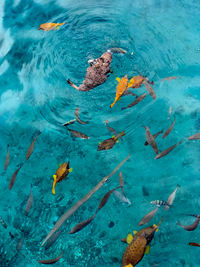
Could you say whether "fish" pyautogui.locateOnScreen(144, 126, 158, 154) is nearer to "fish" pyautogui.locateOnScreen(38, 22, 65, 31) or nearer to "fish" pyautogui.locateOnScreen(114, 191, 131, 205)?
"fish" pyautogui.locateOnScreen(114, 191, 131, 205)

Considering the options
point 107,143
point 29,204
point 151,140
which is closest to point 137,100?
point 151,140

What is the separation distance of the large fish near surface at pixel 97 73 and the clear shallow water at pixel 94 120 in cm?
8

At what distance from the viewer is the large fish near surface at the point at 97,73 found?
2715 mm

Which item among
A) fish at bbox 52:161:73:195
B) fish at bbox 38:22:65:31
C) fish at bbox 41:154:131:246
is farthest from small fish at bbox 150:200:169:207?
fish at bbox 38:22:65:31

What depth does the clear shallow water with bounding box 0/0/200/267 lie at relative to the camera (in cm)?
219

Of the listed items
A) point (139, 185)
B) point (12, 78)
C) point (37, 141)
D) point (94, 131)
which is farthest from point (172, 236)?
point (12, 78)

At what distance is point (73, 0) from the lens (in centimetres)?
350

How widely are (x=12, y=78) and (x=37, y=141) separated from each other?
3.25 ft

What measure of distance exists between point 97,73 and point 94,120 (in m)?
0.53

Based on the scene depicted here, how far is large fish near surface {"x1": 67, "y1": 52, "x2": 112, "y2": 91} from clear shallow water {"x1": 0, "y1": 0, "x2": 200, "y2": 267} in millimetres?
81

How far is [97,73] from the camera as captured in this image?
2.71m

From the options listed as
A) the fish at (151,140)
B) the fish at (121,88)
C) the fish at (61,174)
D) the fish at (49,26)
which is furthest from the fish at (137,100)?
the fish at (49,26)

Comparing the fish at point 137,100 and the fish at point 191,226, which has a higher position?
the fish at point 137,100

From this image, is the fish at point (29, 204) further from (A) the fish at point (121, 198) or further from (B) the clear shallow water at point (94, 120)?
(A) the fish at point (121, 198)
